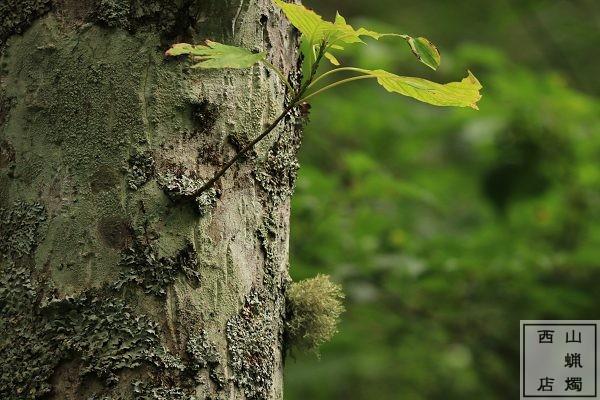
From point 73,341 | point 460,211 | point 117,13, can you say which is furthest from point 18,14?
point 460,211

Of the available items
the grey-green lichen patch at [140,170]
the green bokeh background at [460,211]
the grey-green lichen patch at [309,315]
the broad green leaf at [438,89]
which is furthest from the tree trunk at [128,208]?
the green bokeh background at [460,211]

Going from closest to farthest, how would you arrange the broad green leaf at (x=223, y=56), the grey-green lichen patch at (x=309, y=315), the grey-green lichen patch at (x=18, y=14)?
1. the broad green leaf at (x=223, y=56)
2. the grey-green lichen patch at (x=18, y=14)
3. the grey-green lichen patch at (x=309, y=315)

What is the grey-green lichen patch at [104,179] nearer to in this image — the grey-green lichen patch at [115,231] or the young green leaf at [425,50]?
the grey-green lichen patch at [115,231]

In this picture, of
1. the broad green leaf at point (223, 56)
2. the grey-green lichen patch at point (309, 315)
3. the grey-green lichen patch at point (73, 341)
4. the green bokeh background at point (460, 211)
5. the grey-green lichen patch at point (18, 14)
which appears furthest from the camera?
the green bokeh background at point (460, 211)

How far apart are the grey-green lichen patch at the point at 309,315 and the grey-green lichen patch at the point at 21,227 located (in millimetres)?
422

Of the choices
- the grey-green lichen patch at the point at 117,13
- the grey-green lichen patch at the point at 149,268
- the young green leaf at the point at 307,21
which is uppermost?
the grey-green lichen patch at the point at 117,13

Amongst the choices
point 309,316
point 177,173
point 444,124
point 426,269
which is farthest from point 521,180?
point 177,173

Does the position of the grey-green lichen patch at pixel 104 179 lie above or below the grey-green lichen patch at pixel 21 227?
above

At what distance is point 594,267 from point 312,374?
1631 mm

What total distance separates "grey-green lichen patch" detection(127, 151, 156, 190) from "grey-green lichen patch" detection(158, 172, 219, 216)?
2cm

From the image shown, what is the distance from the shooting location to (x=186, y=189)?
101cm

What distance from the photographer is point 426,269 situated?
2.77m

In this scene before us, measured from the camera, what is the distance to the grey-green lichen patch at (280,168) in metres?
1.11

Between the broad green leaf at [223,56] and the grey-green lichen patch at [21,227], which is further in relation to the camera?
the grey-green lichen patch at [21,227]
